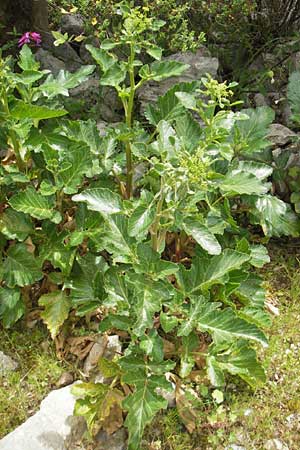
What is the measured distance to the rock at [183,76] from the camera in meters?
3.58

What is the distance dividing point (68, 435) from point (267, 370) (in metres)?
0.98

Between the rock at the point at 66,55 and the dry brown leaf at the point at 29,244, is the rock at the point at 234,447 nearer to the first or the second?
the dry brown leaf at the point at 29,244

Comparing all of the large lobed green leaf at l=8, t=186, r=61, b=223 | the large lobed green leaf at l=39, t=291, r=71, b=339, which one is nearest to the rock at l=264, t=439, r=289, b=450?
the large lobed green leaf at l=39, t=291, r=71, b=339

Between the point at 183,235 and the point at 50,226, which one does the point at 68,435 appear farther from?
the point at 183,235

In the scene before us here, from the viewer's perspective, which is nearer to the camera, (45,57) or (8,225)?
(8,225)

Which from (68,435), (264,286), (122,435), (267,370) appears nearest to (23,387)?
(68,435)

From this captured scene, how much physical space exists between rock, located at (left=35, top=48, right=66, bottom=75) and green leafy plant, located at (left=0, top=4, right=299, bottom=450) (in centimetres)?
79

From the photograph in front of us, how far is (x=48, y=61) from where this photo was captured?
365 cm

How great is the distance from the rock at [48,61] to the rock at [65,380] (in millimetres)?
1907

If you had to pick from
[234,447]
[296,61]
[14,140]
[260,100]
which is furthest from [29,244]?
[296,61]

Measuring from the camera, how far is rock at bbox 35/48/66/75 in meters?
3.64

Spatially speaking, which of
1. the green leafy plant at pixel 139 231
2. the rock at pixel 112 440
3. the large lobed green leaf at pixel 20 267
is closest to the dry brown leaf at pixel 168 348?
the green leafy plant at pixel 139 231

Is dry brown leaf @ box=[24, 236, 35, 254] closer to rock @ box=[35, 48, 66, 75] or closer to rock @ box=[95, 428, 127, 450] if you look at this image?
rock @ box=[95, 428, 127, 450]

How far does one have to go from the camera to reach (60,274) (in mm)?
2713
